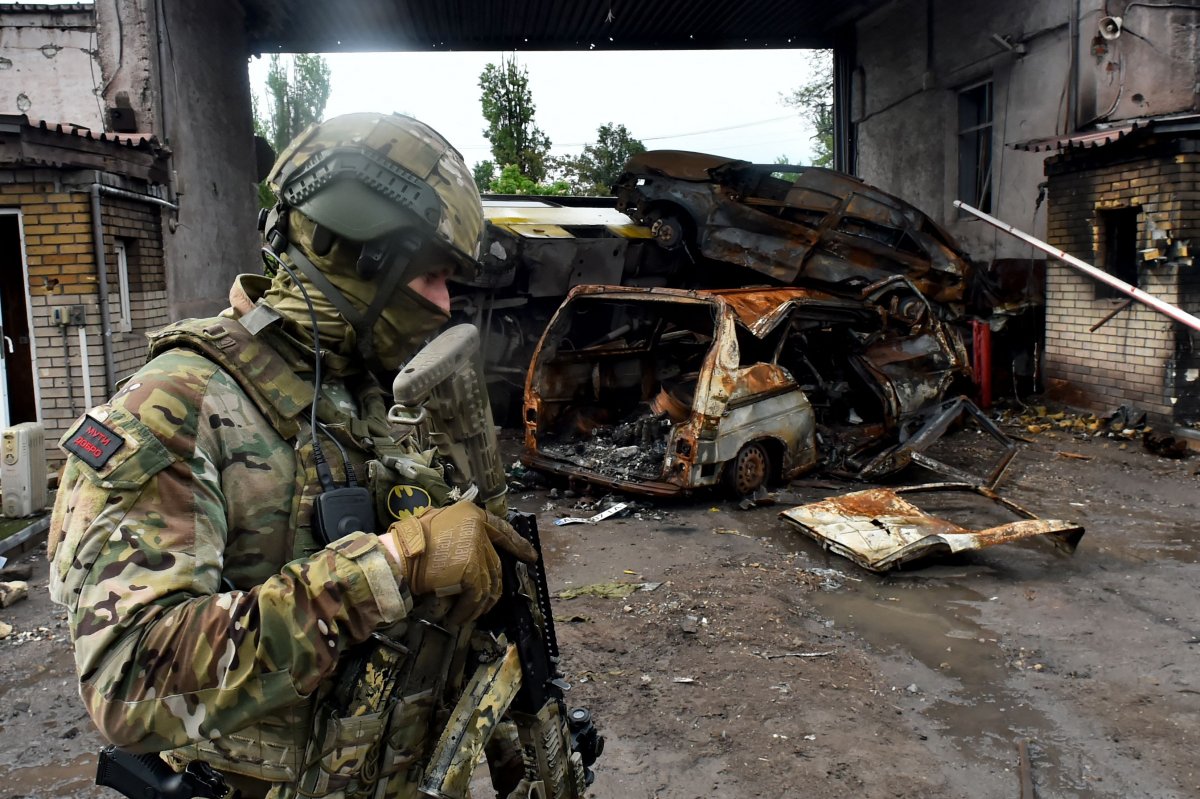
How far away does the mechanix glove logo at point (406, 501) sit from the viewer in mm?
1646

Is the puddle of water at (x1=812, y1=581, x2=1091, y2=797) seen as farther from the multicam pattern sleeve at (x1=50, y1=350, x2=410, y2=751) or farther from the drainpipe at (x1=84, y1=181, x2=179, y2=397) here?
the drainpipe at (x1=84, y1=181, x2=179, y2=397)

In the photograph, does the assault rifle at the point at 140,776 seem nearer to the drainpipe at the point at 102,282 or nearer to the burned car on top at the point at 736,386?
the burned car on top at the point at 736,386

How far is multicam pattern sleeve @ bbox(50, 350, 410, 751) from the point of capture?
1.26 m

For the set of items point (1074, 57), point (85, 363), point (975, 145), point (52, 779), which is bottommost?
point (52, 779)

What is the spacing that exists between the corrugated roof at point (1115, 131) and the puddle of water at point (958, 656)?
5.25 metres

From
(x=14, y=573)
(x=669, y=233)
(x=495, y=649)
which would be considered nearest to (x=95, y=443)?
(x=495, y=649)

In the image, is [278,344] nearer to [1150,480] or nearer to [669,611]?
[669,611]

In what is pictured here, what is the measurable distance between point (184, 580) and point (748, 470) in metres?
5.62

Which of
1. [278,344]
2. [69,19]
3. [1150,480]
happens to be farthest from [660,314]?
[69,19]

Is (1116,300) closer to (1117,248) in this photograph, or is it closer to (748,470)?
(1117,248)

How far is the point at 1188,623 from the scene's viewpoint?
437 cm

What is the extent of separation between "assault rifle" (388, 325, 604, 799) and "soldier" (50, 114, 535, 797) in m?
0.09

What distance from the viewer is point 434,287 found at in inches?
69.9

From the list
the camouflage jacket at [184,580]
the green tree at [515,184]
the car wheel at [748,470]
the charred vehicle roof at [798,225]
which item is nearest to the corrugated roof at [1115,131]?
the charred vehicle roof at [798,225]
